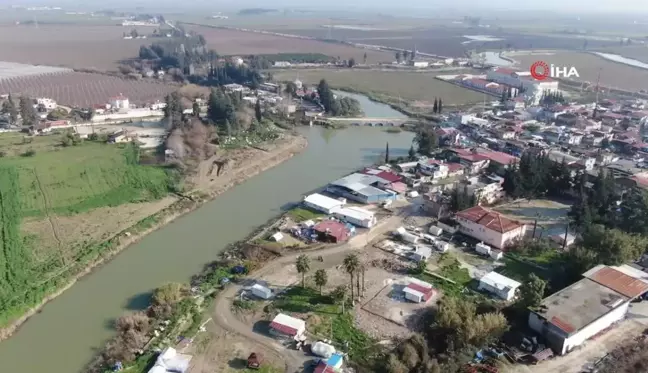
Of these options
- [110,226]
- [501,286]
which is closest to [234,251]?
[110,226]

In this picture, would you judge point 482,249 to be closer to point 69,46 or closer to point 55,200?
point 55,200

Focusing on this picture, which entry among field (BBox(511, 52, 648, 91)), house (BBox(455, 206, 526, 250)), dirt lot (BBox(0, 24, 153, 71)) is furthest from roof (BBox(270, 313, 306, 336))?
dirt lot (BBox(0, 24, 153, 71))

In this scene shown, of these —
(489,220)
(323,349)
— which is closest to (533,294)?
(489,220)

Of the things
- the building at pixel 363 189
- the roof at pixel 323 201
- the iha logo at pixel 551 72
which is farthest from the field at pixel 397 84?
the roof at pixel 323 201

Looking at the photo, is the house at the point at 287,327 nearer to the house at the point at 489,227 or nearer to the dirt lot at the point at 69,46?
the house at the point at 489,227

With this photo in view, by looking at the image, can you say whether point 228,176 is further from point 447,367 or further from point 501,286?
point 447,367

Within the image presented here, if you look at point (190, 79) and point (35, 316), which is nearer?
point (35, 316)

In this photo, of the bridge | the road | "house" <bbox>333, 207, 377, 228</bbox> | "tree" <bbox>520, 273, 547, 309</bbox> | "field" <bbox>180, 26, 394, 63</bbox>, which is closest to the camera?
the road

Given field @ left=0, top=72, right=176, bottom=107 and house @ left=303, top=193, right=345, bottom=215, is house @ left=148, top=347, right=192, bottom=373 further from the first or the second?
field @ left=0, top=72, right=176, bottom=107
